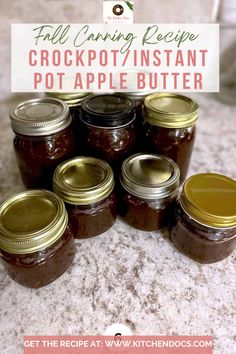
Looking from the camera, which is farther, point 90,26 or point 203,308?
point 90,26

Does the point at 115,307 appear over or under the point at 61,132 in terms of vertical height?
under

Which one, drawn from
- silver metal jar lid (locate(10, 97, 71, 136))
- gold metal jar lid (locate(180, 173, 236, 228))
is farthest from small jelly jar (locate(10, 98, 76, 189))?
gold metal jar lid (locate(180, 173, 236, 228))

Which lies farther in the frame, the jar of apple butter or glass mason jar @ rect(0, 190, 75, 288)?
the jar of apple butter

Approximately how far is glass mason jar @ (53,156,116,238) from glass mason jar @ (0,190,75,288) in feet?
0.10

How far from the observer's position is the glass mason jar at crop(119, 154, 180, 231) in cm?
52

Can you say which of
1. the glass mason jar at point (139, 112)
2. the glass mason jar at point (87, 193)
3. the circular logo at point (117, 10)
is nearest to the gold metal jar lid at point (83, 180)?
the glass mason jar at point (87, 193)

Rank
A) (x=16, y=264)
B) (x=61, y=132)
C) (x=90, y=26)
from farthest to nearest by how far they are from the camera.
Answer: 1. (x=90, y=26)
2. (x=61, y=132)
3. (x=16, y=264)

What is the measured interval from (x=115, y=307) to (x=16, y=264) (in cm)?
15

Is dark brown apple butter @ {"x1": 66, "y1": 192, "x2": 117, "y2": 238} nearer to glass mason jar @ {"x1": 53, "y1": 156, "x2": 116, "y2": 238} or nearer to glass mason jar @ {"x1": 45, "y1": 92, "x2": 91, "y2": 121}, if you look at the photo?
glass mason jar @ {"x1": 53, "y1": 156, "x2": 116, "y2": 238}

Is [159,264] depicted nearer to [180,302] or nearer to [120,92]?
[180,302]

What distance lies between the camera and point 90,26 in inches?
31.8

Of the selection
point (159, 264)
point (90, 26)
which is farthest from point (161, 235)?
point (90, 26)

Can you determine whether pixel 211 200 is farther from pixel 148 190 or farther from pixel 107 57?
pixel 107 57

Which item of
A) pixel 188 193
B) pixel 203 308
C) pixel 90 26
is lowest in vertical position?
pixel 203 308
